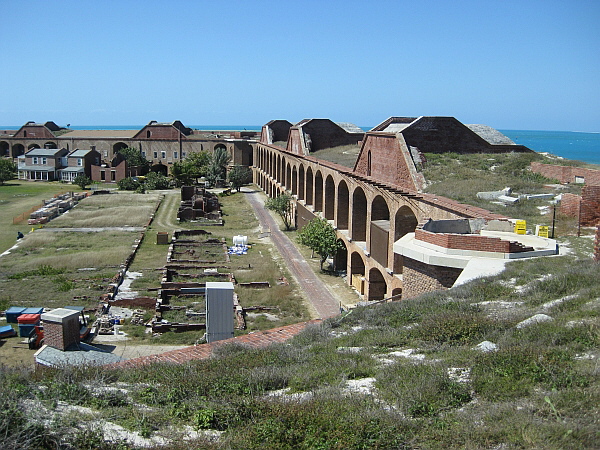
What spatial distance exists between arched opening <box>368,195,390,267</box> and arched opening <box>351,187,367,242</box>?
2339mm

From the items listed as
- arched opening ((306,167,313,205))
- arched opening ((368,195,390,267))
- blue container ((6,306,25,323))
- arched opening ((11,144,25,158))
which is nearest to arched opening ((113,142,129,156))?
arched opening ((11,144,25,158))

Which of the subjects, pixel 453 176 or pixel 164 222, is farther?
pixel 164 222

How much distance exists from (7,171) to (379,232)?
180ft

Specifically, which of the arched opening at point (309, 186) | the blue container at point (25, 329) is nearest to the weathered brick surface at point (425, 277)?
the blue container at point (25, 329)

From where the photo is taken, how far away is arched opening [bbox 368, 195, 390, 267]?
20.7 meters

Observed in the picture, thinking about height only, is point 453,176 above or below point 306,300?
above

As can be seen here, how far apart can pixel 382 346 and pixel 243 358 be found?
2129 mm

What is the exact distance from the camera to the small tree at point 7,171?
201 ft

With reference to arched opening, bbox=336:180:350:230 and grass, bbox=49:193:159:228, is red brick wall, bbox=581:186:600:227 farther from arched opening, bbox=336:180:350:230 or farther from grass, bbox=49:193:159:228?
grass, bbox=49:193:159:228

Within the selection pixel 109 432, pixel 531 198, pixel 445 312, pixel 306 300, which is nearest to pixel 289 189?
pixel 306 300

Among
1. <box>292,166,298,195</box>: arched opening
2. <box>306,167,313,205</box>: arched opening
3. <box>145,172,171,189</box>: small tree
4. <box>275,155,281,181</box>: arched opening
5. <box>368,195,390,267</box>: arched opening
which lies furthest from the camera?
<box>145,172,171,189</box>: small tree

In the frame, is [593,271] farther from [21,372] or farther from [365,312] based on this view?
[21,372]

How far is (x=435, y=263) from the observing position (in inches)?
475

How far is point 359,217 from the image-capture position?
992 inches
